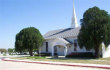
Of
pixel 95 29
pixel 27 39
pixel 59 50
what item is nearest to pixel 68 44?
pixel 59 50

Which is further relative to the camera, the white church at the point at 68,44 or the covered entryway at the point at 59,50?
the covered entryway at the point at 59,50

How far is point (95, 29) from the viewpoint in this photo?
21234 mm

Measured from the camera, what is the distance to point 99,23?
21.3 m

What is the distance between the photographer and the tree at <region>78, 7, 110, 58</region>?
20891 mm

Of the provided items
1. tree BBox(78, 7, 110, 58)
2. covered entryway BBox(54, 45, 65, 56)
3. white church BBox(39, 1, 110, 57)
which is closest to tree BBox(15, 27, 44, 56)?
white church BBox(39, 1, 110, 57)

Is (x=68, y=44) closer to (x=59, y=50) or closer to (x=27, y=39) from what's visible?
(x=59, y=50)

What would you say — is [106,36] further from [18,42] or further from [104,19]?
[18,42]

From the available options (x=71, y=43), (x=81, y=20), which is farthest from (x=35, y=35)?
(x=81, y=20)

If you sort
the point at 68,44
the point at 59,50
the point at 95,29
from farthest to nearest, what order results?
the point at 59,50
the point at 68,44
the point at 95,29

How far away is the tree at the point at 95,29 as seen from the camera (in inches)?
822

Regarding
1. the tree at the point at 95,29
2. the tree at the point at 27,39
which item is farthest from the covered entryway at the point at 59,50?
the tree at the point at 95,29

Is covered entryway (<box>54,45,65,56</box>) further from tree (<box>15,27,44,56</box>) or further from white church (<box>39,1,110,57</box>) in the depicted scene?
tree (<box>15,27,44,56</box>)

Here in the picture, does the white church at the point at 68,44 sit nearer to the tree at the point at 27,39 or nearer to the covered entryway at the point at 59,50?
the covered entryway at the point at 59,50

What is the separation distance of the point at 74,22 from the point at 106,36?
47.7ft
